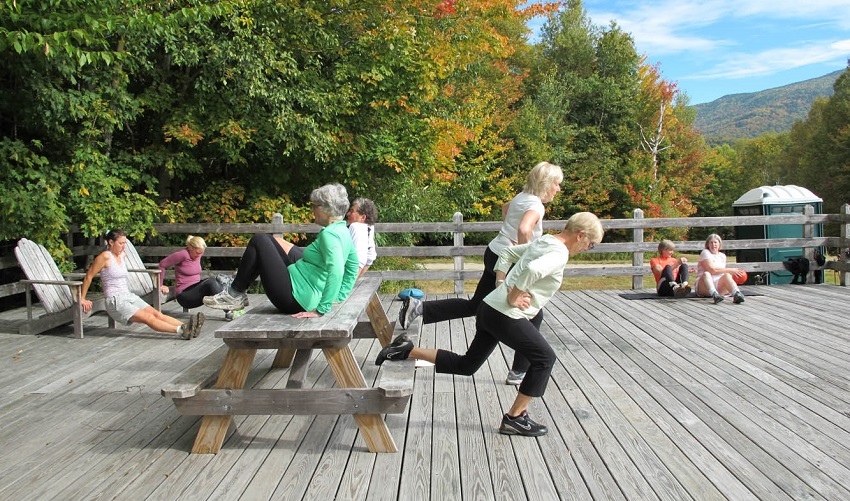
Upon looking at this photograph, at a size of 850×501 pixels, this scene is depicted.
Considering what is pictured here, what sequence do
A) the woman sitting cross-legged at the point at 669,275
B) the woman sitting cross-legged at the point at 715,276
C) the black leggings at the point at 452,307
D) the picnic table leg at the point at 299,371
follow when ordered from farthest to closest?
the woman sitting cross-legged at the point at 669,275, the woman sitting cross-legged at the point at 715,276, the black leggings at the point at 452,307, the picnic table leg at the point at 299,371

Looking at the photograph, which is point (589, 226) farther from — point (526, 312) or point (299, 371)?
point (299, 371)

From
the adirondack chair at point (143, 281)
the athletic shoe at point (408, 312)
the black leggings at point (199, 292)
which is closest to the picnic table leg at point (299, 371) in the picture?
the athletic shoe at point (408, 312)

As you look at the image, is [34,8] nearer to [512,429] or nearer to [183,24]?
[183,24]

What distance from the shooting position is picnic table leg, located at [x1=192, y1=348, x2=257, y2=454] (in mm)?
3455

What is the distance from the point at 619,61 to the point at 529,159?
25.4 ft

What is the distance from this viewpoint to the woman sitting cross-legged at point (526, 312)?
11.0ft

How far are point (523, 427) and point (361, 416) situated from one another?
91cm

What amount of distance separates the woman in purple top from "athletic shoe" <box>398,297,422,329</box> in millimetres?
3139

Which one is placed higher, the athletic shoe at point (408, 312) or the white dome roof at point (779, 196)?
the white dome roof at point (779, 196)

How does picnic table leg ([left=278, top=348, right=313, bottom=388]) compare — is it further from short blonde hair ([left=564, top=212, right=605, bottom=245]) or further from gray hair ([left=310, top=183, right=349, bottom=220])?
short blonde hair ([left=564, top=212, right=605, bottom=245])

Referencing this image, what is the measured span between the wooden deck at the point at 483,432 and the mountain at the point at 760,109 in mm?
107260

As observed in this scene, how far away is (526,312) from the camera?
11.5 ft

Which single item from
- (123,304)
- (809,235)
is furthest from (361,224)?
(809,235)

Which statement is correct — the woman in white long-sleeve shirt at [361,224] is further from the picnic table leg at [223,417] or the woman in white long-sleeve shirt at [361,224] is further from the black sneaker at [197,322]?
the picnic table leg at [223,417]
